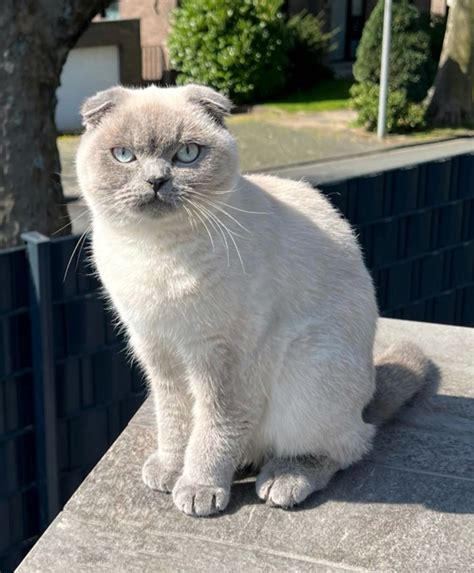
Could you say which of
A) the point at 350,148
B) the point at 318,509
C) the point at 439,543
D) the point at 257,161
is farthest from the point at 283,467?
the point at 350,148

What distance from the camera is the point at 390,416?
124 inches

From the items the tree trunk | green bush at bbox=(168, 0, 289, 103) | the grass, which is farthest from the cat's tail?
the grass

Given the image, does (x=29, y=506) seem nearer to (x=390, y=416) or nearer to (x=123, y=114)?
(x=390, y=416)

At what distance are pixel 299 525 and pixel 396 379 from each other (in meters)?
0.80

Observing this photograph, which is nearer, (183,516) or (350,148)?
(183,516)

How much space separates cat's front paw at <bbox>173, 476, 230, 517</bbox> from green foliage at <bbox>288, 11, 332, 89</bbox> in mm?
16278

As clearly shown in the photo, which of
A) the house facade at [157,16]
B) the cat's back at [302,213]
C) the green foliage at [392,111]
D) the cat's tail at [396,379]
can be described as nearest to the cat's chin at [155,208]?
the cat's back at [302,213]

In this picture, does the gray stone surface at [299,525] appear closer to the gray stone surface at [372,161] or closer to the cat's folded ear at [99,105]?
the cat's folded ear at [99,105]

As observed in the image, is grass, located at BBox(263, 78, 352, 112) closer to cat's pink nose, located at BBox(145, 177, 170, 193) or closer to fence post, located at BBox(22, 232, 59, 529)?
fence post, located at BBox(22, 232, 59, 529)

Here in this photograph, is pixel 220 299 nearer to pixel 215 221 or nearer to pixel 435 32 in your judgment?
pixel 215 221

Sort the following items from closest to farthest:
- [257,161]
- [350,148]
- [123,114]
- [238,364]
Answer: [123,114] < [238,364] < [257,161] < [350,148]

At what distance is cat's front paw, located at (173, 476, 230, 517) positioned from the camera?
8.50ft

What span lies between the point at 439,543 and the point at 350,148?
1218 cm

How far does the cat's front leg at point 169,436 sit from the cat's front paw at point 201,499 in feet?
0.45
